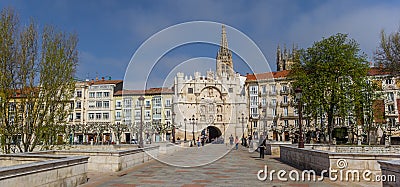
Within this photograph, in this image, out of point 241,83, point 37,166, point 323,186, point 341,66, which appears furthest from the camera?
point 241,83

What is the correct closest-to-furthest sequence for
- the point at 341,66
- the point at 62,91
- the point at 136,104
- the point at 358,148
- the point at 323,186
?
the point at 323,186 → the point at 62,91 → the point at 358,148 → the point at 341,66 → the point at 136,104

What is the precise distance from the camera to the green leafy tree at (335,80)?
3447cm

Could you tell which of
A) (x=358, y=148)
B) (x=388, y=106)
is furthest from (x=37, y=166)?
(x=388, y=106)

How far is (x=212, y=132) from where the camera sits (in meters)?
89.2

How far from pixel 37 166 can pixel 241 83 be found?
76344 millimetres

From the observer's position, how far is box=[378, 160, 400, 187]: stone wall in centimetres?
701

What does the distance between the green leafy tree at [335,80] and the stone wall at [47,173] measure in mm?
28739

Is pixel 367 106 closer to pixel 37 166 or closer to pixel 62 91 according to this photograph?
pixel 62 91

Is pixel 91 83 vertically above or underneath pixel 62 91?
above

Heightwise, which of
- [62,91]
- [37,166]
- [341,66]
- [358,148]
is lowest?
[358,148]

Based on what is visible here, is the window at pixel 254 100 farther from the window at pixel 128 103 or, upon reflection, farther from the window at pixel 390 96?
the window at pixel 128 103

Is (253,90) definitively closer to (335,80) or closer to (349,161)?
(335,80)

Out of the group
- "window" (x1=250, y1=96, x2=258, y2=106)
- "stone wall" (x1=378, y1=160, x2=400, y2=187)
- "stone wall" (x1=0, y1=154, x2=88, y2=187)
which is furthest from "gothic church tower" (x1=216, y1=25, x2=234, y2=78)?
"stone wall" (x1=378, y1=160, x2=400, y2=187)

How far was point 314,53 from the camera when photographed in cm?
3700
